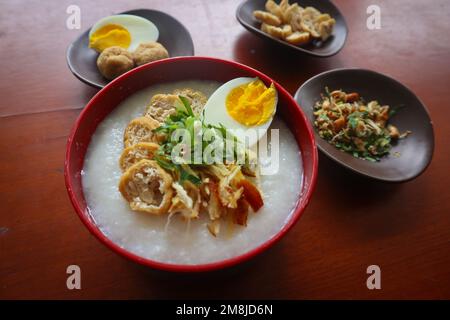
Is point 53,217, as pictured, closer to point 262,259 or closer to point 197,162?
point 197,162

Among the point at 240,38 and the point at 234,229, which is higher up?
the point at 240,38

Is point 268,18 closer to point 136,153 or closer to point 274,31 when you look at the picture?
point 274,31

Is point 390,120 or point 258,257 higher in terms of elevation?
point 390,120

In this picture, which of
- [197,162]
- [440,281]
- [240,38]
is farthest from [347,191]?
[240,38]

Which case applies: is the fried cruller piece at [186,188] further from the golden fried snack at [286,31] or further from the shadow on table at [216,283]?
the golden fried snack at [286,31]

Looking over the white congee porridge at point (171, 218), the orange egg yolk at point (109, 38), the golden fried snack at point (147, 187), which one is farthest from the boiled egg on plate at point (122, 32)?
the golden fried snack at point (147, 187)

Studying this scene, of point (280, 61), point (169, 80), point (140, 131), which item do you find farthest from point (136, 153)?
point (280, 61)
